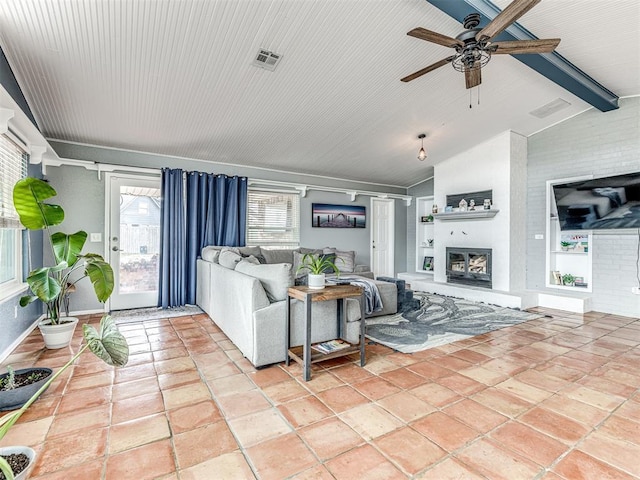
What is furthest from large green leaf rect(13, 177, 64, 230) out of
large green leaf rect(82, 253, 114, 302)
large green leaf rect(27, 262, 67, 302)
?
large green leaf rect(82, 253, 114, 302)

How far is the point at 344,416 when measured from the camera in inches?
80.3

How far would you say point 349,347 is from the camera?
278 centimetres

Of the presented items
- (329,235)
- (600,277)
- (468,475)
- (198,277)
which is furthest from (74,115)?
(600,277)

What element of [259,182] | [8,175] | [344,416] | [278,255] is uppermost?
[259,182]

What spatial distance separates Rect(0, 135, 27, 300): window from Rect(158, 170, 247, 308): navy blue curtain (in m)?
1.63

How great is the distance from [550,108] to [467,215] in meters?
2.00

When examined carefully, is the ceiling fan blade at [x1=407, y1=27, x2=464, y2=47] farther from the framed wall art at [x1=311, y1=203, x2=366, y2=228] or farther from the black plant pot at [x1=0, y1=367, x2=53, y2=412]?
the framed wall art at [x1=311, y1=203, x2=366, y2=228]

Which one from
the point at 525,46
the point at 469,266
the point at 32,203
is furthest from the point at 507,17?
the point at 469,266

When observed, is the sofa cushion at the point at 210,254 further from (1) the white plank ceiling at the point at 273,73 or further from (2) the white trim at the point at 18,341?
(2) the white trim at the point at 18,341

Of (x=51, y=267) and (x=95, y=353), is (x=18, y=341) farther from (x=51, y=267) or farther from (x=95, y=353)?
(x=95, y=353)

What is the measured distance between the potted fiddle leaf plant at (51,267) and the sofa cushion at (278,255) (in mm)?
2599

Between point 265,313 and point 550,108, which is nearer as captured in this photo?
point 265,313

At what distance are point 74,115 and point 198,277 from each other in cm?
256

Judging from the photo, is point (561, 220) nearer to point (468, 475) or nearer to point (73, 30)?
point (468, 475)
